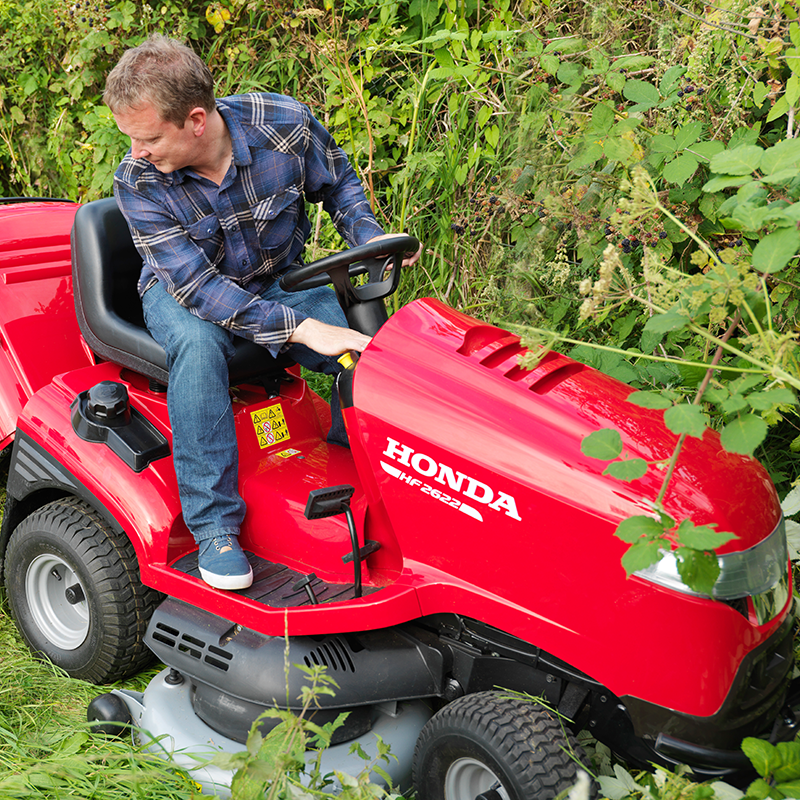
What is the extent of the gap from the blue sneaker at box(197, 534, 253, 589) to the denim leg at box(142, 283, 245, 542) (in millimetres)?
26

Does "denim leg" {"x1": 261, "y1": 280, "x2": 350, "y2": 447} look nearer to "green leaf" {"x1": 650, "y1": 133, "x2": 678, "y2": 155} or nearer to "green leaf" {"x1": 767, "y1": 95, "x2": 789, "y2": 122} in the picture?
"green leaf" {"x1": 650, "y1": 133, "x2": 678, "y2": 155}

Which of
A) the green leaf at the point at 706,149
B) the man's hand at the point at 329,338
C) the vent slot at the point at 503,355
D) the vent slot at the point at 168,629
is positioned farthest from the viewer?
the green leaf at the point at 706,149

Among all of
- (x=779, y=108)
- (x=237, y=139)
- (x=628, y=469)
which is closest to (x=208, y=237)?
(x=237, y=139)

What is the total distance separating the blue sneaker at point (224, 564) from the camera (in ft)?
6.47

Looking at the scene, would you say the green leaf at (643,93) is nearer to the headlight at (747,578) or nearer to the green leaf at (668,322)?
the green leaf at (668,322)

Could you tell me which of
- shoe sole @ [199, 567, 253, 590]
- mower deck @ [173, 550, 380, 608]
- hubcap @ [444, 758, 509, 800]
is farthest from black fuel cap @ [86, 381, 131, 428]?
hubcap @ [444, 758, 509, 800]

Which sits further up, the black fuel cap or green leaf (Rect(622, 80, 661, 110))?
green leaf (Rect(622, 80, 661, 110))

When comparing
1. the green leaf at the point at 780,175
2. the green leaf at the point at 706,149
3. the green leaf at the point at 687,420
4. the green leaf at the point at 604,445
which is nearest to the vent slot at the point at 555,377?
the green leaf at the point at 604,445

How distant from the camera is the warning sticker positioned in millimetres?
2305

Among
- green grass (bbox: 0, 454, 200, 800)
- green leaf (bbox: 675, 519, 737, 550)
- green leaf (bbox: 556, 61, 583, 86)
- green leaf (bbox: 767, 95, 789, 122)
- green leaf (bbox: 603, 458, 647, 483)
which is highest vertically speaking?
green leaf (bbox: 767, 95, 789, 122)

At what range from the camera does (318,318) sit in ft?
7.93

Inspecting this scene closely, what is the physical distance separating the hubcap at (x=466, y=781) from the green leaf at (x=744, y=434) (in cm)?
86

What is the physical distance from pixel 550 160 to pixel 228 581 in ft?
6.75

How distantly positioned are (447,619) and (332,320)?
977mm
